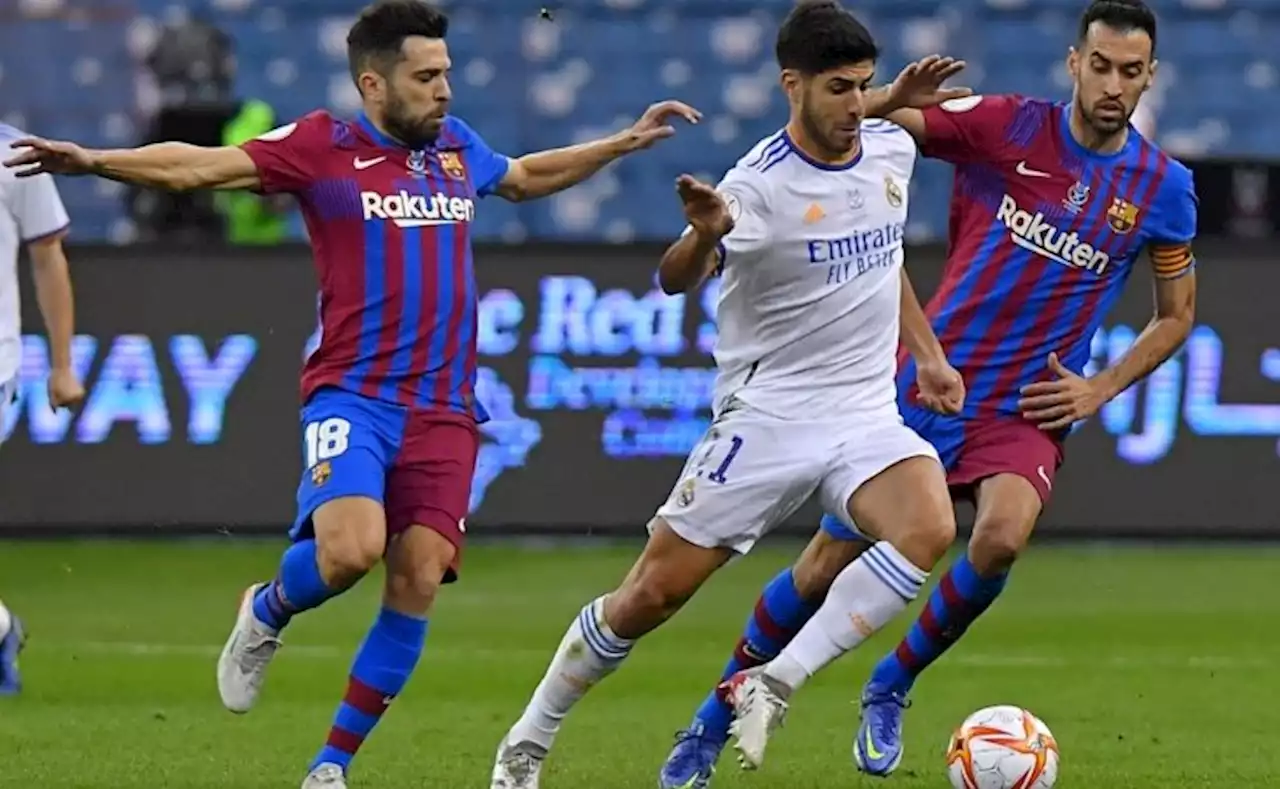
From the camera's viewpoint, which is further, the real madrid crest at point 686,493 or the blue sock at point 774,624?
the blue sock at point 774,624

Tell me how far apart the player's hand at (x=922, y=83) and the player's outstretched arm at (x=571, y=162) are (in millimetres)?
642

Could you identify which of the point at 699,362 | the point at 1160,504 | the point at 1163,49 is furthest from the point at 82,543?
the point at 1163,49

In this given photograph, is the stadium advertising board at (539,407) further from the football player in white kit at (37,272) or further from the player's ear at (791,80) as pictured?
the player's ear at (791,80)

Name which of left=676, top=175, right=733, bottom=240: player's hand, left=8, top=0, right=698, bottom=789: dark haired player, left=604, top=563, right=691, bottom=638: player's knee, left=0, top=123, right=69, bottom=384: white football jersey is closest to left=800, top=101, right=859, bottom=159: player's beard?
left=676, top=175, right=733, bottom=240: player's hand

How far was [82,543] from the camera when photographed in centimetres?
1390

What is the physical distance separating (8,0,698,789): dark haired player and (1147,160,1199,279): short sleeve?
2172 millimetres

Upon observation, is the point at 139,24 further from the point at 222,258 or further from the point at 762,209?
the point at 762,209

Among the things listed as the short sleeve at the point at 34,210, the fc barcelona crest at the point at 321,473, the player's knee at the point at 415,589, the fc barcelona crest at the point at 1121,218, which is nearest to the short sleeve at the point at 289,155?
Result: the fc barcelona crest at the point at 321,473

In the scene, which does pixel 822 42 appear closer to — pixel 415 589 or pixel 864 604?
pixel 864 604

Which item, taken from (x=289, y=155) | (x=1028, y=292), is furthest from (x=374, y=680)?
(x=1028, y=292)

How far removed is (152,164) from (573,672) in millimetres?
1765

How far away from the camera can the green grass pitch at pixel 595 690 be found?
7.93 m

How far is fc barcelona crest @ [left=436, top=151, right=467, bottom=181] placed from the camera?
7539mm

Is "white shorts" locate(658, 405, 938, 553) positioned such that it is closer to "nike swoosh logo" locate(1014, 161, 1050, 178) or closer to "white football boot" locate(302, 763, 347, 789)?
"white football boot" locate(302, 763, 347, 789)
